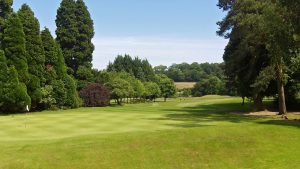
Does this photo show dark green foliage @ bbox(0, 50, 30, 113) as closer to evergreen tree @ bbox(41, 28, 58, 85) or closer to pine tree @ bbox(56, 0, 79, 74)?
evergreen tree @ bbox(41, 28, 58, 85)

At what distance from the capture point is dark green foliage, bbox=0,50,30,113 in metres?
53.1

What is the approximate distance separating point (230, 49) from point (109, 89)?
3761 centimetres

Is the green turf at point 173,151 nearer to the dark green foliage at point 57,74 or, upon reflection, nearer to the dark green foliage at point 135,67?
the dark green foliage at point 57,74

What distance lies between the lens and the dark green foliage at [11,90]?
5315 centimetres

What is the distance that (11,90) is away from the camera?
53.4m

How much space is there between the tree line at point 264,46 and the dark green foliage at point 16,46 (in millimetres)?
27729

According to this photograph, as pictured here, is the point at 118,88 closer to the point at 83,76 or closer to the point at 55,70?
the point at 83,76

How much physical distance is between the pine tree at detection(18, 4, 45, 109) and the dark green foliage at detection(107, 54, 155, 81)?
256 ft

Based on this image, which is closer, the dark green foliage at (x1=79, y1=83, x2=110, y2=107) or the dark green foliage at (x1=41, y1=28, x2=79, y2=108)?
the dark green foliage at (x1=41, y1=28, x2=79, y2=108)

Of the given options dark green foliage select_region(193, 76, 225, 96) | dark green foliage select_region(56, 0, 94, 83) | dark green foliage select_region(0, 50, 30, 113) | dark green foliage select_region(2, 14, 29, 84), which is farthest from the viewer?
dark green foliage select_region(193, 76, 225, 96)

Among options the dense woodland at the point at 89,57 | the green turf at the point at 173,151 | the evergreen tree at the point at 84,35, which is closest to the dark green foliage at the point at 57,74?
the dense woodland at the point at 89,57

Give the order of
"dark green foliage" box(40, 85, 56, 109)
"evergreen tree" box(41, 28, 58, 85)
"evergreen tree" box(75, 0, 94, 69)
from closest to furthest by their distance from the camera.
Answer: "dark green foliage" box(40, 85, 56, 109)
"evergreen tree" box(41, 28, 58, 85)
"evergreen tree" box(75, 0, 94, 69)

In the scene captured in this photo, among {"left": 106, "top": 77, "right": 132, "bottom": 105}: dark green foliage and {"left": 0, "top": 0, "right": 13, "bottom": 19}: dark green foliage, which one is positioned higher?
{"left": 0, "top": 0, "right": 13, "bottom": 19}: dark green foliage

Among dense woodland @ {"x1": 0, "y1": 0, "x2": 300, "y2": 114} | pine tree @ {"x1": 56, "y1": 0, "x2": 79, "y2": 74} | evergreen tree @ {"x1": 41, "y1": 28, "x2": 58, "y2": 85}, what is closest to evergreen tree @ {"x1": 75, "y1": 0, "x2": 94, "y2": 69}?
dense woodland @ {"x1": 0, "y1": 0, "x2": 300, "y2": 114}
